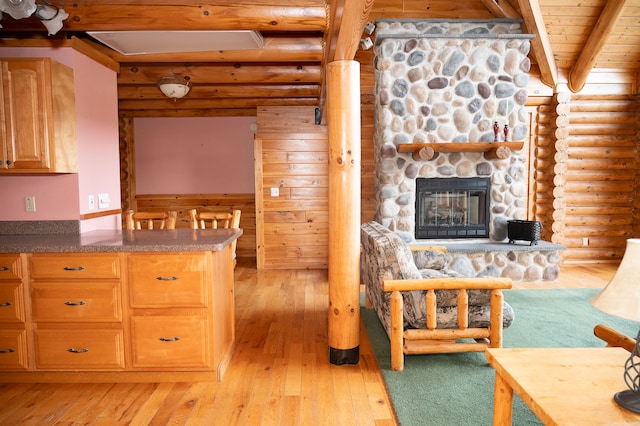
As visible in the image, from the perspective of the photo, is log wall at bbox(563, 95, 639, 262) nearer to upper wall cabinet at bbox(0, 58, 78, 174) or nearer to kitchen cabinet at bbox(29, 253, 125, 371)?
kitchen cabinet at bbox(29, 253, 125, 371)

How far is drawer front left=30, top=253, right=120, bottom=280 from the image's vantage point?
8.82ft

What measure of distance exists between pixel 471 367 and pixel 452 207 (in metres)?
2.89

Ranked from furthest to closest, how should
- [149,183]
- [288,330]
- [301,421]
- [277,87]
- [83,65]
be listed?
[149,183] < [277,87] < [288,330] < [83,65] < [301,421]

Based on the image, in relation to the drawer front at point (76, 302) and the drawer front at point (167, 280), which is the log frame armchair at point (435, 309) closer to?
the drawer front at point (167, 280)

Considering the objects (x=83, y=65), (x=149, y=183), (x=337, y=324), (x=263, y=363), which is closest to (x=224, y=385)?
(x=263, y=363)

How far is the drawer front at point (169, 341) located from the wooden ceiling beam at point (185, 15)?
2082 mm

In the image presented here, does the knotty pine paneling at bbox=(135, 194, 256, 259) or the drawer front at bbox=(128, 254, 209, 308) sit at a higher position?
the knotty pine paneling at bbox=(135, 194, 256, 259)

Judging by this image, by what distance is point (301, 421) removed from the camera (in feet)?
7.72

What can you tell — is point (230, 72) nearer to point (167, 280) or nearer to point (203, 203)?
point (203, 203)

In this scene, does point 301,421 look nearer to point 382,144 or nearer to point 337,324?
point 337,324

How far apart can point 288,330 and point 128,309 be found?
149 centimetres

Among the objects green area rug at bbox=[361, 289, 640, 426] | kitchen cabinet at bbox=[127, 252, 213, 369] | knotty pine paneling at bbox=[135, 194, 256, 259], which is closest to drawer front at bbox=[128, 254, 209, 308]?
kitchen cabinet at bbox=[127, 252, 213, 369]

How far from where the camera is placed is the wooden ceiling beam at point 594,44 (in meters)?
5.19

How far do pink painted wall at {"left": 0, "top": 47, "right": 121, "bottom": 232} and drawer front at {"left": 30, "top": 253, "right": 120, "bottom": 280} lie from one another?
2.50 feet
